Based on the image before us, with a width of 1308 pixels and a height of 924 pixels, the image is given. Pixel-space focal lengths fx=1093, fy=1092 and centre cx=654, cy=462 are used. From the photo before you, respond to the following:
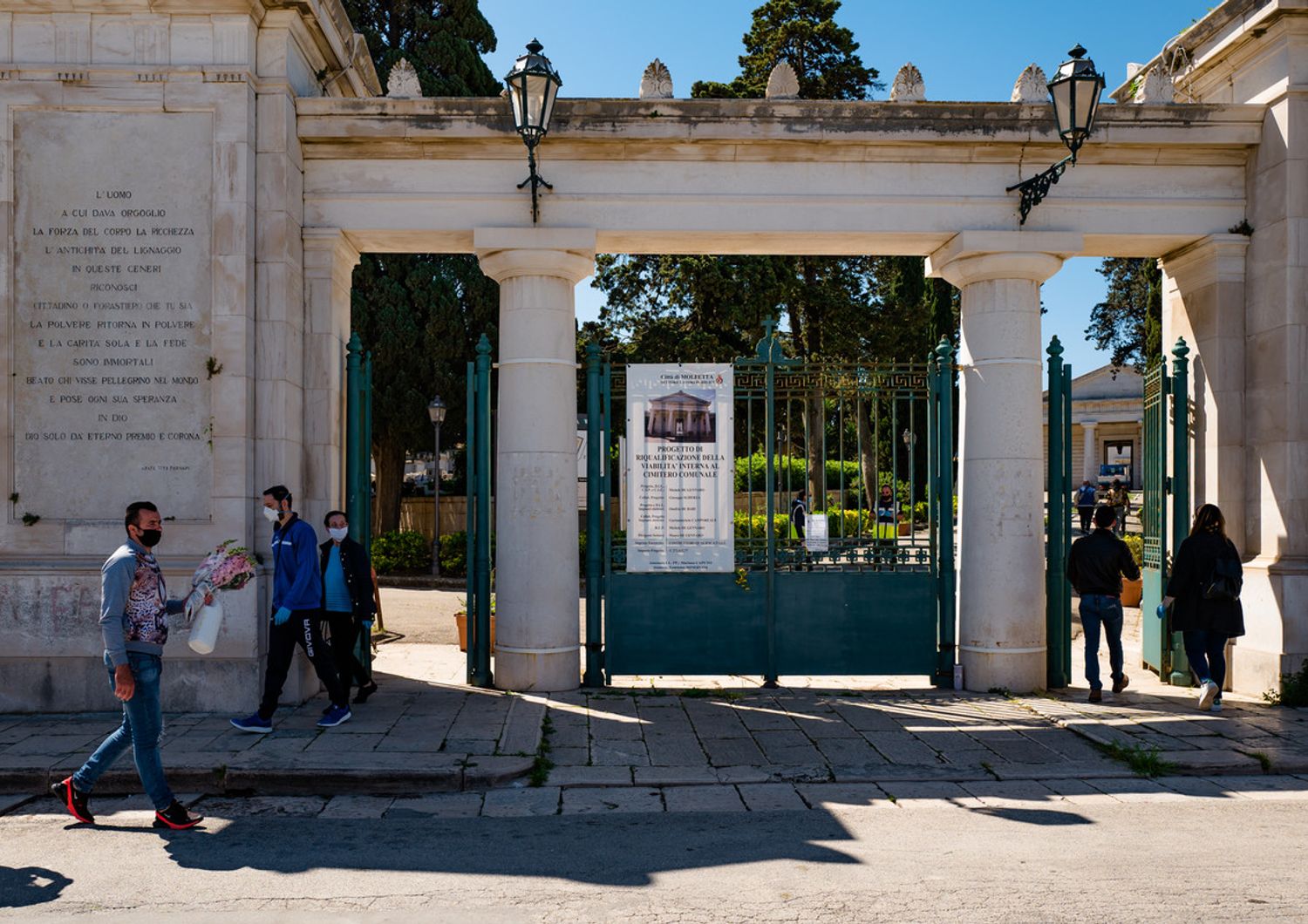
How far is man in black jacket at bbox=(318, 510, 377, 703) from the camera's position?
8266 mm

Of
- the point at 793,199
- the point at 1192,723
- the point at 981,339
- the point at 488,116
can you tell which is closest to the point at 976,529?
the point at 981,339

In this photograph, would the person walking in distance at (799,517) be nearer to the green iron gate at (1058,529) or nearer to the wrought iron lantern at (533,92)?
the green iron gate at (1058,529)

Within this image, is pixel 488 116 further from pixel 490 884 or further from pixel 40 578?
pixel 490 884

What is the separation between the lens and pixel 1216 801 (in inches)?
251

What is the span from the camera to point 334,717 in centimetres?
798

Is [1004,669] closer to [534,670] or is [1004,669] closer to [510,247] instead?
[534,670]

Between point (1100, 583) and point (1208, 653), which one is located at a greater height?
point (1100, 583)

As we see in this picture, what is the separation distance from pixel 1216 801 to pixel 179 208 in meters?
8.32

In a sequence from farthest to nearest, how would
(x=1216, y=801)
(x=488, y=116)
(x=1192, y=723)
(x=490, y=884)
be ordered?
(x=488, y=116), (x=1192, y=723), (x=1216, y=801), (x=490, y=884)

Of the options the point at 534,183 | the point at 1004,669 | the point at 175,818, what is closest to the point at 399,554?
the point at 534,183

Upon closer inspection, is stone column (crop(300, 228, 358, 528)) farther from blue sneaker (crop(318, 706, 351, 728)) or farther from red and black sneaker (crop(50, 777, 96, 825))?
red and black sneaker (crop(50, 777, 96, 825))

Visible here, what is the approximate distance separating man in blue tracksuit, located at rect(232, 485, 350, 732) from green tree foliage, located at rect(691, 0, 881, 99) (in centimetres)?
2349

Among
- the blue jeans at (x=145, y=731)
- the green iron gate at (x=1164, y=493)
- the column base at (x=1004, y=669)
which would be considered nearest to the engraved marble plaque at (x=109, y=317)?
the blue jeans at (x=145, y=731)

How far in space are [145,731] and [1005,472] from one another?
270 inches
